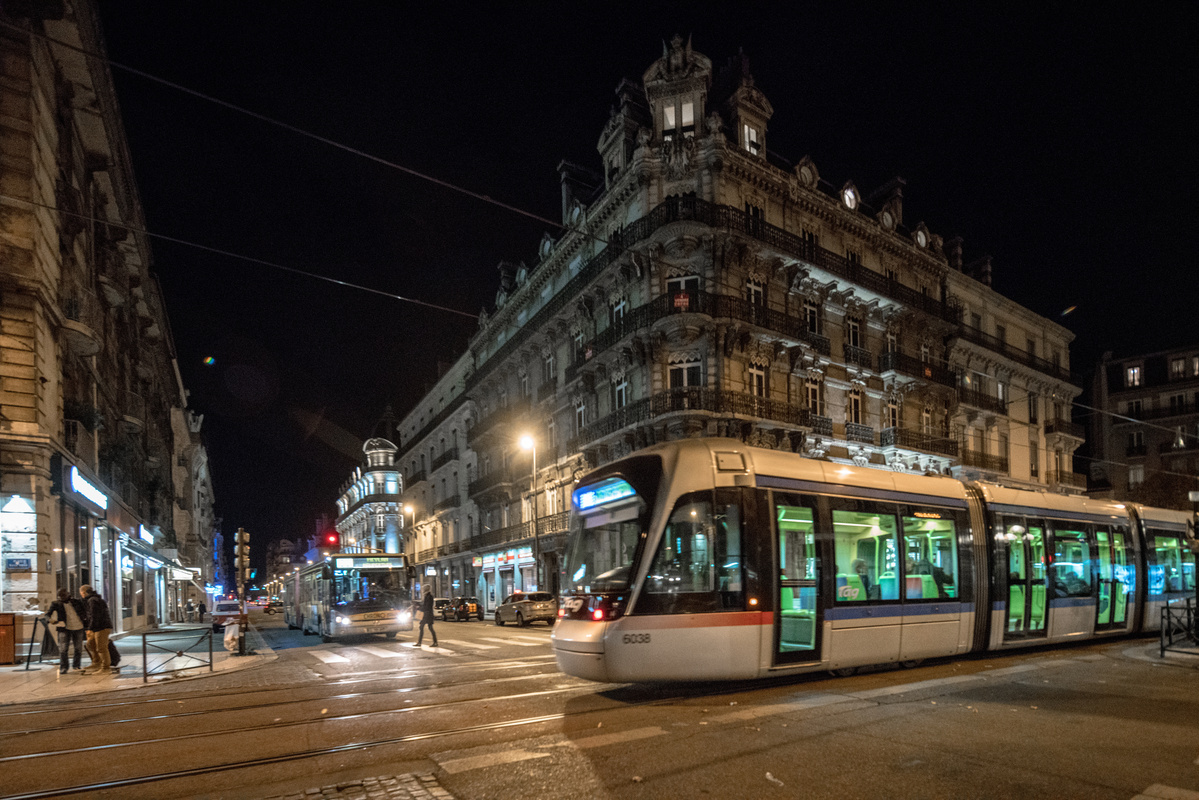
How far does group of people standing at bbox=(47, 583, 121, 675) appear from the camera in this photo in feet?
46.7

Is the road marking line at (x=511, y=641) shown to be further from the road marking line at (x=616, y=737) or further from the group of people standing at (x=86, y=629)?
the road marking line at (x=616, y=737)

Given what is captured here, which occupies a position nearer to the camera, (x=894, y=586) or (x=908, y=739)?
(x=908, y=739)

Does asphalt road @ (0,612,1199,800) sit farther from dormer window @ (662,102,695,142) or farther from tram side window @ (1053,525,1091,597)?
dormer window @ (662,102,695,142)

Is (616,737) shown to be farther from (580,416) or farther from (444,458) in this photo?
(444,458)

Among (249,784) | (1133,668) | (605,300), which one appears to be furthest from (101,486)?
(1133,668)

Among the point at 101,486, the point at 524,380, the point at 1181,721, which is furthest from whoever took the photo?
the point at 524,380

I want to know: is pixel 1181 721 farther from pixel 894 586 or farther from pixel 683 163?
pixel 683 163

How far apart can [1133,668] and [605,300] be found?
23.2m

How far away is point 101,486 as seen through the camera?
22.6 metres

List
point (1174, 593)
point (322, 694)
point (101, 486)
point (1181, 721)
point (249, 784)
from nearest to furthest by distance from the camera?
point (249, 784) → point (1181, 721) → point (322, 694) → point (1174, 593) → point (101, 486)

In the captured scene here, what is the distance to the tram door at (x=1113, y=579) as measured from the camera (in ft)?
47.0

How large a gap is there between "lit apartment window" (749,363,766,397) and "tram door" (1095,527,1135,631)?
14.1 meters

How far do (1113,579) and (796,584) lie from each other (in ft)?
30.2

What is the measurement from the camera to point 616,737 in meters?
6.83
